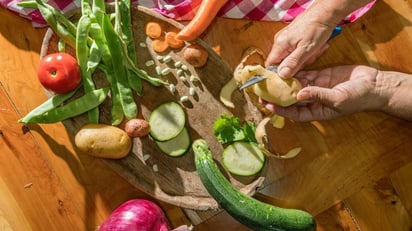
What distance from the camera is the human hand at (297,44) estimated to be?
1822 mm

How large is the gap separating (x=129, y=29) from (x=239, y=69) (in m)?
0.42

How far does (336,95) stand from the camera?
1820 millimetres

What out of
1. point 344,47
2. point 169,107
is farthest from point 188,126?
point 344,47

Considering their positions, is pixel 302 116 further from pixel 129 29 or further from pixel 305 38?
pixel 129 29

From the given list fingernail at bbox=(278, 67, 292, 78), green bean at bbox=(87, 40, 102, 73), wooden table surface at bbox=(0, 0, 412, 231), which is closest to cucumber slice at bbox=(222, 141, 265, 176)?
wooden table surface at bbox=(0, 0, 412, 231)

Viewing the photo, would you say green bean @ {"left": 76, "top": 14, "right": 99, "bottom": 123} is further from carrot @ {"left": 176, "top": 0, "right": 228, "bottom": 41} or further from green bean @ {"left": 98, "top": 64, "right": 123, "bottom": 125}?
carrot @ {"left": 176, "top": 0, "right": 228, "bottom": 41}

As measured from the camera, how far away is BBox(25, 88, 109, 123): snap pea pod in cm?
193

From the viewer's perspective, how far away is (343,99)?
183cm

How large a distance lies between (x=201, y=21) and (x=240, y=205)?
0.66 meters

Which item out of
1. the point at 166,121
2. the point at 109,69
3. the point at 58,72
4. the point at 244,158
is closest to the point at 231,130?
the point at 244,158

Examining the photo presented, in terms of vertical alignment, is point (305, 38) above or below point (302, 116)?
above

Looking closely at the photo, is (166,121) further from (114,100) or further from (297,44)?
(297,44)

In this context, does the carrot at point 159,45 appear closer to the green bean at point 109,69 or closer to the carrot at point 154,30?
the carrot at point 154,30

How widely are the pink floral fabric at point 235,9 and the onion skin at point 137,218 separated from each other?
698mm
